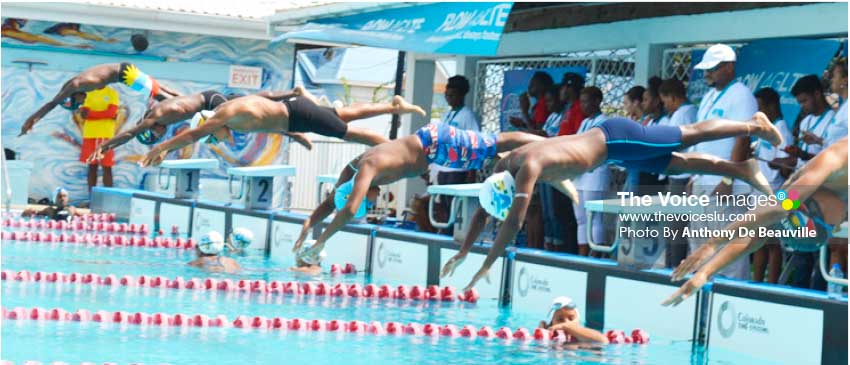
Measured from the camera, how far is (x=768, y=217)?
260 inches

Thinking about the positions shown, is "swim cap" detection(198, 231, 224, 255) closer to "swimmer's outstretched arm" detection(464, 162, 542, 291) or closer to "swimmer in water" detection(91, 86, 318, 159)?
"swimmer in water" detection(91, 86, 318, 159)

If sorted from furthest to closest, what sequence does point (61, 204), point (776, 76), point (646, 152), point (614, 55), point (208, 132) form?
point (61, 204), point (614, 55), point (776, 76), point (208, 132), point (646, 152)

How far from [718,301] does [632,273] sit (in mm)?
1010

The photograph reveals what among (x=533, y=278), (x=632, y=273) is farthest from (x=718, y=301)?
(x=533, y=278)

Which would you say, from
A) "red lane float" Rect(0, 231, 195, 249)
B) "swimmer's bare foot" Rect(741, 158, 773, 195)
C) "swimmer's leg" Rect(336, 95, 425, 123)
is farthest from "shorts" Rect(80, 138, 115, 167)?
"swimmer's bare foot" Rect(741, 158, 773, 195)

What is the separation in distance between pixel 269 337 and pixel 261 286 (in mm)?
3020

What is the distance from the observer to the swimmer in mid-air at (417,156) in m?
10.9

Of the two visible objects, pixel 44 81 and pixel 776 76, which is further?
pixel 44 81

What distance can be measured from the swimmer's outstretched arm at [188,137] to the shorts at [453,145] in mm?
1890

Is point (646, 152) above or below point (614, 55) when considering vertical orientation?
below

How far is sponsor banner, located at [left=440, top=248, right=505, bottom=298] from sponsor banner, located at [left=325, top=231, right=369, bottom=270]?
1.84 m

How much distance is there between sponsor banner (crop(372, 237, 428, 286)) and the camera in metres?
14.1

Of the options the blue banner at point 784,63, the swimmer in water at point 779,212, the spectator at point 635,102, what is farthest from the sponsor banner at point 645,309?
the swimmer in water at point 779,212

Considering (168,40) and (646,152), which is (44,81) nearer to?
(168,40)
